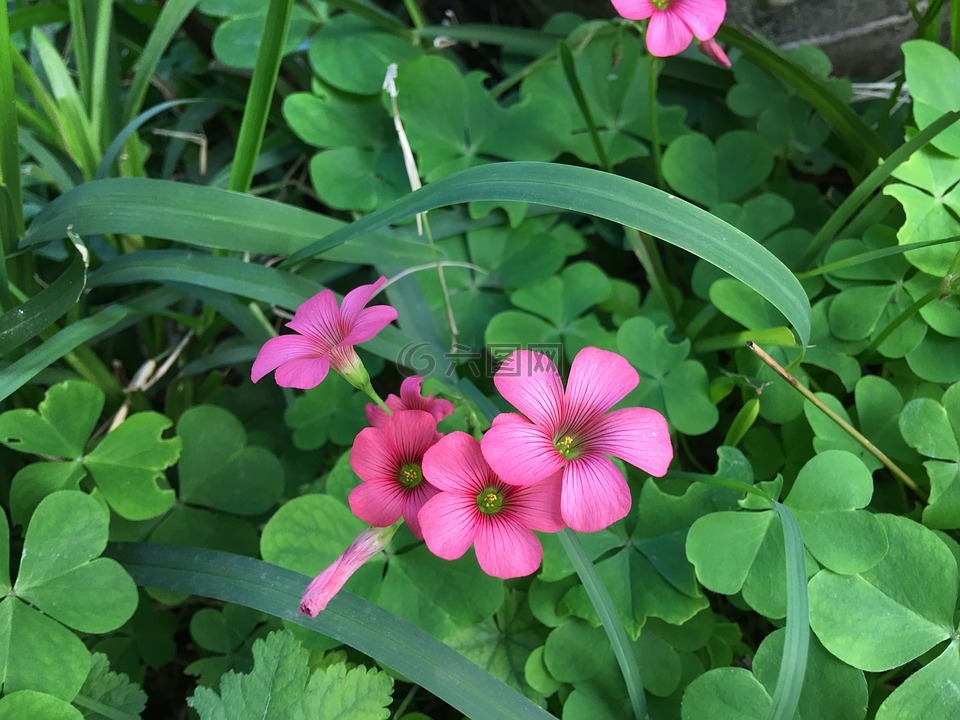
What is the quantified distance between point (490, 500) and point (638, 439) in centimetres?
20

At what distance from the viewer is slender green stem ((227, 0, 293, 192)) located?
3.80 feet

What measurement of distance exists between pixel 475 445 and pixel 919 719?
Result: 0.70 metres

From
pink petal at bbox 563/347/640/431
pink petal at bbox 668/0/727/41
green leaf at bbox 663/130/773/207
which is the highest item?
green leaf at bbox 663/130/773/207

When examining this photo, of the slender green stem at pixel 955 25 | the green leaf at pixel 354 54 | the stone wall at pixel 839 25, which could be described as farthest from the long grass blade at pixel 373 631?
the stone wall at pixel 839 25

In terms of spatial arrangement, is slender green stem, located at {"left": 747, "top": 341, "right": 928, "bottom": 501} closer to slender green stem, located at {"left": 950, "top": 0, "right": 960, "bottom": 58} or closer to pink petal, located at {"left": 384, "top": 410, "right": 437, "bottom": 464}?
pink petal, located at {"left": 384, "top": 410, "right": 437, "bottom": 464}

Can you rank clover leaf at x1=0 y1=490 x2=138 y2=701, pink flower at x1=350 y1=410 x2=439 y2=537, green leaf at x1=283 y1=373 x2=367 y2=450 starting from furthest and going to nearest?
green leaf at x1=283 y1=373 x2=367 y2=450
clover leaf at x1=0 y1=490 x2=138 y2=701
pink flower at x1=350 y1=410 x2=439 y2=537

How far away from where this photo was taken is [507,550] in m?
0.82

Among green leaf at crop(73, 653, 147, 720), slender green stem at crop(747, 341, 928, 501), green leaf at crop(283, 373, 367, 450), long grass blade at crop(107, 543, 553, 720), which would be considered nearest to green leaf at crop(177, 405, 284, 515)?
green leaf at crop(283, 373, 367, 450)

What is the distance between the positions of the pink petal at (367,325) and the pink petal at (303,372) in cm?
4

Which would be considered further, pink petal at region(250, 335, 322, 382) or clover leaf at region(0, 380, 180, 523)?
clover leaf at region(0, 380, 180, 523)

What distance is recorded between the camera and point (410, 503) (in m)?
0.88

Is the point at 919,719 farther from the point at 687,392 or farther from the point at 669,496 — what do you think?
the point at 687,392

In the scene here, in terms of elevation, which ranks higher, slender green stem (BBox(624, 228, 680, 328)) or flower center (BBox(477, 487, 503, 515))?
slender green stem (BBox(624, 228, 680, 328))

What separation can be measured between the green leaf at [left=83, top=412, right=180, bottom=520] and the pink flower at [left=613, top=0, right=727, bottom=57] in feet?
3.31
